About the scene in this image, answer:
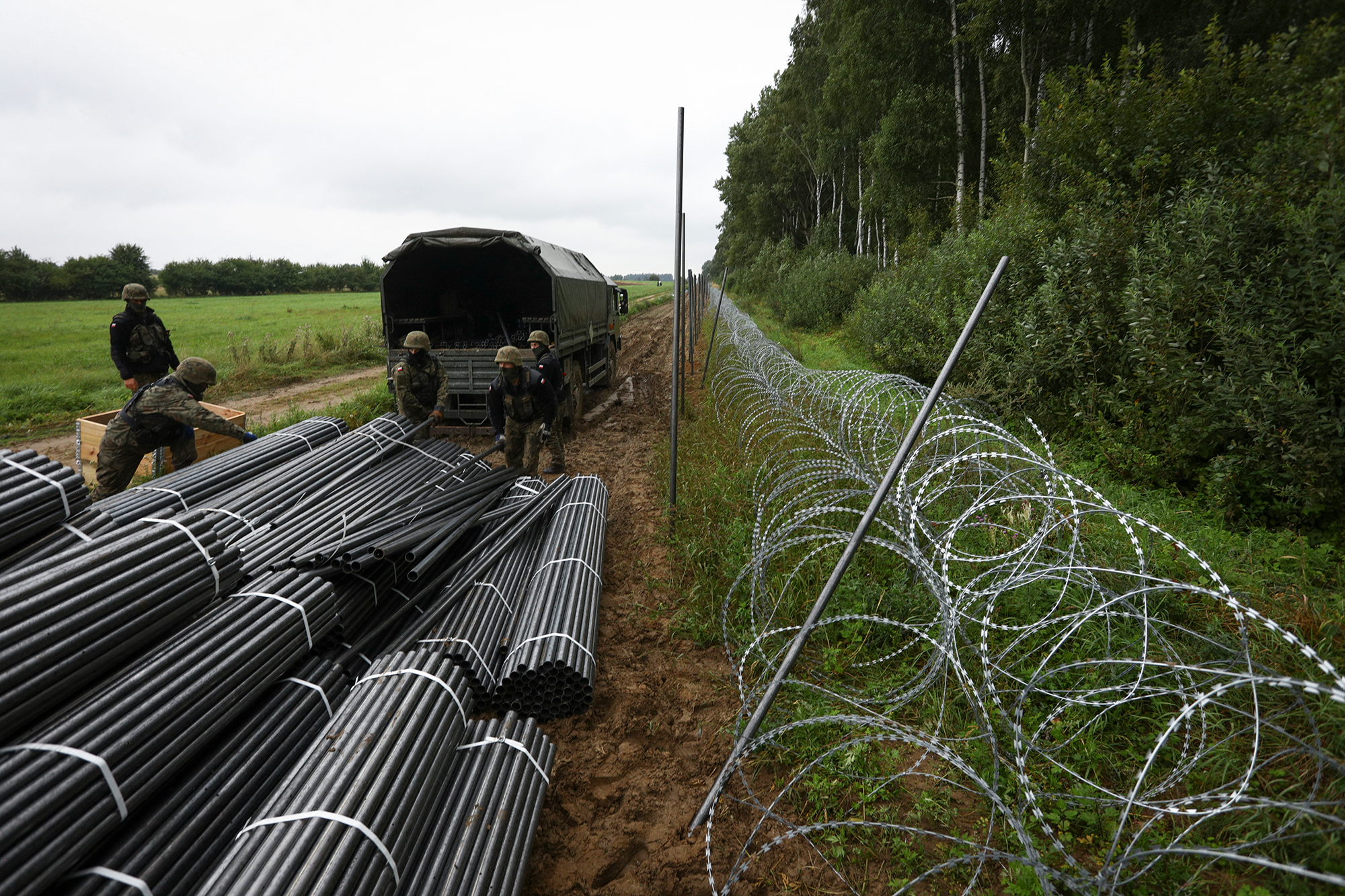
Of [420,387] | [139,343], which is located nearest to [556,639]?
[420,387]

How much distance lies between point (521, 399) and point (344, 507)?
8.48 ft

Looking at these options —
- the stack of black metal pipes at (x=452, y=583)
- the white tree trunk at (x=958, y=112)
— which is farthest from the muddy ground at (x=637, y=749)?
the white tree trunk at (x=958, y=112)

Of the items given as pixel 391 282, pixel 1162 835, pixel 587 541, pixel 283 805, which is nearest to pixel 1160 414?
pixel 1162 835

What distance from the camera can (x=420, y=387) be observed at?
7566mm

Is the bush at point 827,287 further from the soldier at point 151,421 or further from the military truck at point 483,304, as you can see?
the soldier at point 151,421

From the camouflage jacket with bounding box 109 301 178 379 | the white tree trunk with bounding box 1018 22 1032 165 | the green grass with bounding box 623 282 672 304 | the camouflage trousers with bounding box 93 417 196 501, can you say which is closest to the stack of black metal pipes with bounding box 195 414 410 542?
the camouflage trousers with bounding box 93 417 196 501

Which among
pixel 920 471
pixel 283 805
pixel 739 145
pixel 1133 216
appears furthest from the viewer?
pixel 739 145

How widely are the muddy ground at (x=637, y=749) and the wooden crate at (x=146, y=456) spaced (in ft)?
15.8

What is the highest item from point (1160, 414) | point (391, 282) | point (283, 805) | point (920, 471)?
point (391, 282)

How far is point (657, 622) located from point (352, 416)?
823 centimetres

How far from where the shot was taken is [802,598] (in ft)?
15.2

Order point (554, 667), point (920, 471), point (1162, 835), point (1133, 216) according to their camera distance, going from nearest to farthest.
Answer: point (1162, 835)
point (554, 667)
point (920, 471)
point (1133, 216)

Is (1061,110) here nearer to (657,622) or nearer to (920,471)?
(920,471)

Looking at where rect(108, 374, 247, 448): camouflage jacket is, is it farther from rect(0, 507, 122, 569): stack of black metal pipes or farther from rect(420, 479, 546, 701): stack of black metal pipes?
rect(420, 479, 546, 701): stack of black metal pipes
